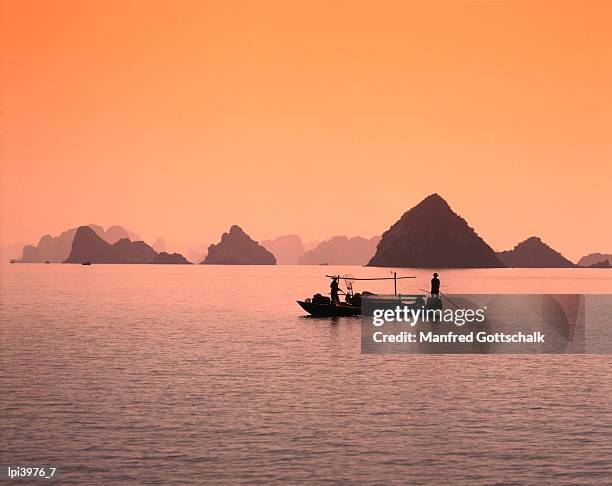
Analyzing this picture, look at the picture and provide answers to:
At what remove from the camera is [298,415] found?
37.8m

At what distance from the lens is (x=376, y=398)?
42.8m

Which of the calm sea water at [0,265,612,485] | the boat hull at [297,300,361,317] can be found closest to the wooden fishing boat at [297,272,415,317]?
the boat hull at [297,300,361,317]

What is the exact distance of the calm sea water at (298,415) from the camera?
29.1 metres

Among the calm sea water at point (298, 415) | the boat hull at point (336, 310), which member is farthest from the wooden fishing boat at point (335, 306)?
the calm sea water at point (298, 415)

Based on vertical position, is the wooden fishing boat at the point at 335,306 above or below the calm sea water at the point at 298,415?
above

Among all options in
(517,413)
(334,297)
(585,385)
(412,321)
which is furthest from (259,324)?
(517,413)

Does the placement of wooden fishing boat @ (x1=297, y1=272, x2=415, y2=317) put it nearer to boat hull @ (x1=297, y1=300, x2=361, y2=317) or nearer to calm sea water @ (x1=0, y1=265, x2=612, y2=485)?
boat hull @ (x1=297, y1=300, x2=361, y2=317)

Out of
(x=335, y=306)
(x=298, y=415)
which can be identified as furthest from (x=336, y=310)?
(x=298, y=415)

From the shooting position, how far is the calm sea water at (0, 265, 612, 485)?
95.5ft

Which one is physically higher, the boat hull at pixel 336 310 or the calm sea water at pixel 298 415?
the boat hull at pixel 336 310

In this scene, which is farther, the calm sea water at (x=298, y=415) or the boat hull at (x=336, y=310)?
the boat hull at (x=336, y=310)

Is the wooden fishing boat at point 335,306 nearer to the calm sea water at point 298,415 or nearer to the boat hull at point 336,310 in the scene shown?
the boat hull at point 336,310

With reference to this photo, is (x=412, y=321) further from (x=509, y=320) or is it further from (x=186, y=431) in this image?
(x=186, y=431)

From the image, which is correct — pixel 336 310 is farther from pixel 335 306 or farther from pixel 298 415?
pixel 298 415
